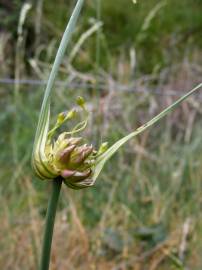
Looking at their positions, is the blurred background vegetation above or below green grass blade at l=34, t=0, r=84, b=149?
below

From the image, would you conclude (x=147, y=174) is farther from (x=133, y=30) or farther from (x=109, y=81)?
(x=133, y=30)

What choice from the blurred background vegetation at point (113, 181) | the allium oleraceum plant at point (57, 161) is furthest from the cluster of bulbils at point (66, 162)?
the blurred background vegetation at point (113, 181)

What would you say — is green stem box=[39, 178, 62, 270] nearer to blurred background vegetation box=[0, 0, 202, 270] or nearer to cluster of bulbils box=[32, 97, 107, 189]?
cluster of bulbils box=[32, 97, 107, 189]

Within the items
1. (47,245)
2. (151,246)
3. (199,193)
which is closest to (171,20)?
(199,193)

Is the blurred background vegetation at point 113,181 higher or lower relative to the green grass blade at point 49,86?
lower

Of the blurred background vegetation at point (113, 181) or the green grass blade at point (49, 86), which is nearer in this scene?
the green grass blade at point (49, 86)

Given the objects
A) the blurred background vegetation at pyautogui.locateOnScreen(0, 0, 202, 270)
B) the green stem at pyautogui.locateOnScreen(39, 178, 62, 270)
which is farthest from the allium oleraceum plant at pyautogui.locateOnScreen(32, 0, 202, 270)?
the blurred background vegetation at pyautogui.locateOnScreen(0, 0, 202, 270)

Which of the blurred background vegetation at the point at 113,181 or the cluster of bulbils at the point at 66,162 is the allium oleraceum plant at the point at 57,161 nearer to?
the cluster of bulbils at the point at 66,162

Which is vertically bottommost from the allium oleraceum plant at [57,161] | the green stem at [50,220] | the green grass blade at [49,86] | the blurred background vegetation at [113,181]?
the blurred background vegetation at [113,181]

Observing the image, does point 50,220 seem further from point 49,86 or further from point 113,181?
point 113,181

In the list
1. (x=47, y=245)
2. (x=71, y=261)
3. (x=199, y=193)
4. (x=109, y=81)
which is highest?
(x=47, y=245)

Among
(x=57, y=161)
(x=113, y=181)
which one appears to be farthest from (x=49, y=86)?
(x=113, y=181)
